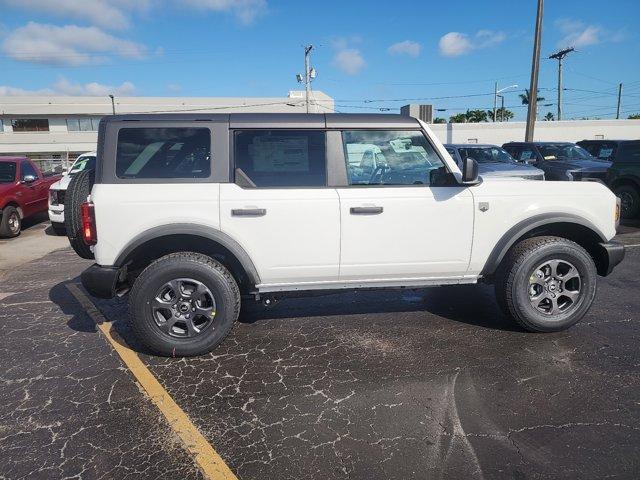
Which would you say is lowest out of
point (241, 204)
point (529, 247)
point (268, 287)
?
point (268, 287)

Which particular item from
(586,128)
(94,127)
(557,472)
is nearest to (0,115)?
(94,127)

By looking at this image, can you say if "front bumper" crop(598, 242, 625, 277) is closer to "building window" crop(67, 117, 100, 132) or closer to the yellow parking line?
the yellow parking line

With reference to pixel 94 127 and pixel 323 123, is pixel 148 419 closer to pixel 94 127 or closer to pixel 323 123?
pixel 323 123

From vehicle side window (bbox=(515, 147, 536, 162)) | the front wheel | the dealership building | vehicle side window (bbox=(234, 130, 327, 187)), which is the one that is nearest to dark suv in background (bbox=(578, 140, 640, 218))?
vehicle side window (bbox=(515, 147, 536, 162))

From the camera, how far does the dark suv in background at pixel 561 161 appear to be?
39.2 feet

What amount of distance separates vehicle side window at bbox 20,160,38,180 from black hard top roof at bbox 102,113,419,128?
852 centimetres

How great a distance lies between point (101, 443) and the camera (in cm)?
273

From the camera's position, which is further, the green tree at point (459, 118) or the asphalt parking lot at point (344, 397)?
the green tree at point (459, 118)

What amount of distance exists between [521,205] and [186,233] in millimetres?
2881

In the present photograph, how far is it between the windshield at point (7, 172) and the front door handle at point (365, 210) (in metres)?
9.80

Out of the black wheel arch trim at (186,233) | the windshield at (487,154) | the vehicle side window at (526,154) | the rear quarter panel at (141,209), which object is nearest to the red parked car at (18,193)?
the rear quarter panel at (141,209)

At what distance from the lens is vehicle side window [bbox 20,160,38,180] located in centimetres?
1066

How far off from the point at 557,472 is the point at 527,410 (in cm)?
60

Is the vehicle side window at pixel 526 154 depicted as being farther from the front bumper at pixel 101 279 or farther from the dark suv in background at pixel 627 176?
the front bumper at pixel 101 279
